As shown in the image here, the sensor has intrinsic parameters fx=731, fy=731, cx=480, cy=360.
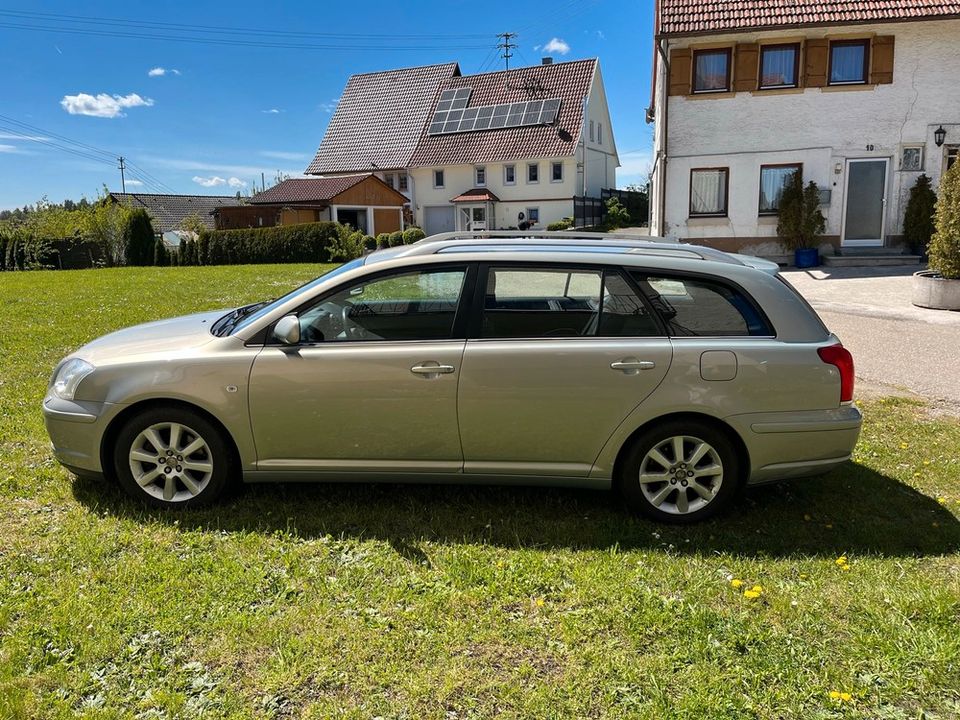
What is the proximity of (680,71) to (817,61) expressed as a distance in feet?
11.4

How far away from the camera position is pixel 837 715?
109 inches

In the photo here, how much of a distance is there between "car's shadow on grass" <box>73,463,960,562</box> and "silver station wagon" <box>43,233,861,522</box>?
20cm

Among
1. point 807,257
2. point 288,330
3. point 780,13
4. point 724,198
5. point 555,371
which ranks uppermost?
point 780,13

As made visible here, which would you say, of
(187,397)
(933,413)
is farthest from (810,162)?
(187,397)

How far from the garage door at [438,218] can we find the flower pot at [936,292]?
34.3 metres

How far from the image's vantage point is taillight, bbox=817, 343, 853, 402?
4.27 m

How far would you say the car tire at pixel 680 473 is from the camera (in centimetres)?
429

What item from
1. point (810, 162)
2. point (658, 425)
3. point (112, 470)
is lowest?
point (112, 470)

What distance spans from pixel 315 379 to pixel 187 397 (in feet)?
2.53

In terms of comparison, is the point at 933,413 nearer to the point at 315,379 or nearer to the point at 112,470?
the point at 315,379

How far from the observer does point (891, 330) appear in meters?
11.0

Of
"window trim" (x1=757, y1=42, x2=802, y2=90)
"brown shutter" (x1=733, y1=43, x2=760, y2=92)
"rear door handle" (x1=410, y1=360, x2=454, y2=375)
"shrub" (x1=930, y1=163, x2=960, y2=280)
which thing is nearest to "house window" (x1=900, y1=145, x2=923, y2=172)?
"window trim" (x1=757, y1=42, x2=802, y2=90)

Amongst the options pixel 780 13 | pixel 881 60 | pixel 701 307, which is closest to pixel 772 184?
pixel 881 60

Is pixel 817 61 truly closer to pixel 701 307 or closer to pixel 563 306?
pixel 701 307
